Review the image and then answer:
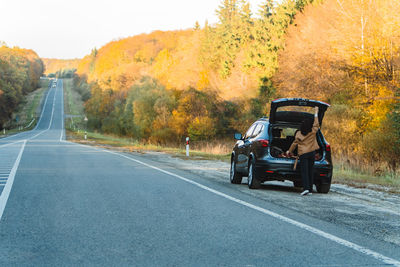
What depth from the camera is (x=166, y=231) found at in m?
6.68

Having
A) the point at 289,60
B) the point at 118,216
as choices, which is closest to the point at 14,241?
the point at 118,216

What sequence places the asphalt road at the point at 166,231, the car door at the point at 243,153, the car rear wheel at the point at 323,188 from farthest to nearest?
1. the car door at the point at 243,153
2. the car rear wheel at the point at 323,188
3. the asphalt road at the point at 166,231

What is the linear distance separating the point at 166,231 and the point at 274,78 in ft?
138

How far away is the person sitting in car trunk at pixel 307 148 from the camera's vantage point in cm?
1073

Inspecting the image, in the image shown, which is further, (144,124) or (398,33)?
(144,124)

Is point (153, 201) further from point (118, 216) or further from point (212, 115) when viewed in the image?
point (212, 115)

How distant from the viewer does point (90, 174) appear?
1490cm

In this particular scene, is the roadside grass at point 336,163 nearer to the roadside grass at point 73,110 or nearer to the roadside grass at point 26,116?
the roadside grass at point 26,116

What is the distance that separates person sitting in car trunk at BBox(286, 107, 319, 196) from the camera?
1073 centimetres

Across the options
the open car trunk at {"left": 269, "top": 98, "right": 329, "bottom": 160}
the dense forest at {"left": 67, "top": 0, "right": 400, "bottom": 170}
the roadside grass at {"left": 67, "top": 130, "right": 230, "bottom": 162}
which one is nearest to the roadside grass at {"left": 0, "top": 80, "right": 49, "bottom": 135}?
the dense forest at {"left": 67, "top": 0, "right": 400, "bottom": 170}

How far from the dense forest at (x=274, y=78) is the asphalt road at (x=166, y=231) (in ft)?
56.0

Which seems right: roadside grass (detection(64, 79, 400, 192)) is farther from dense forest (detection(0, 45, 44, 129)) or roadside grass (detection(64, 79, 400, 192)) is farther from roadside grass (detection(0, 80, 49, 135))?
roadside grass (detection(0, 80, 49, 135))

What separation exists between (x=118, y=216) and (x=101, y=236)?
1.47 metres

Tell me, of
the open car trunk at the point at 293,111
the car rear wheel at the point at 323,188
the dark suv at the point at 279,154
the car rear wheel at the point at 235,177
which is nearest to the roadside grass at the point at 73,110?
the car rear wheel at the point at 235,177
